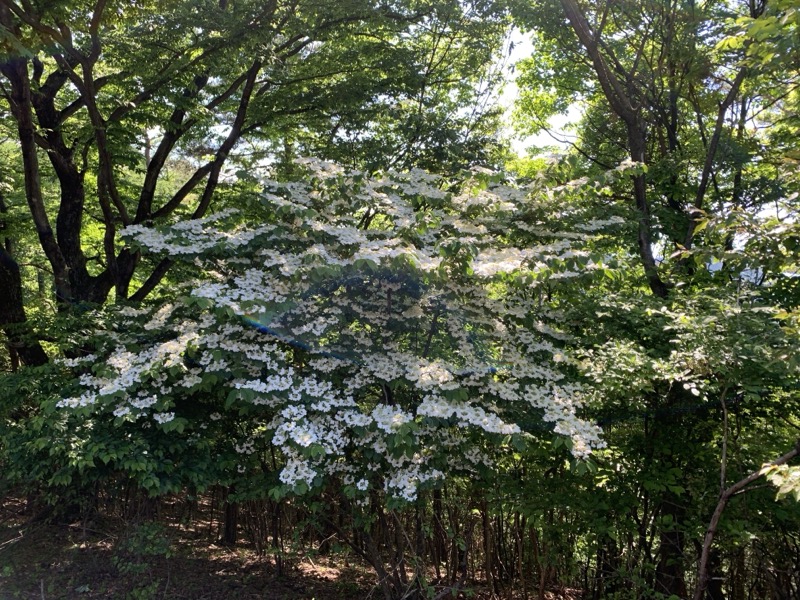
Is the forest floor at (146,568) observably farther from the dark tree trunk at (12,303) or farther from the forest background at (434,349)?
the dark tree trunk at (12,303)

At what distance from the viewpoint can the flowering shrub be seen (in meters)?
3.36

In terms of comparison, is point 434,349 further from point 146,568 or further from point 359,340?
point 146,568

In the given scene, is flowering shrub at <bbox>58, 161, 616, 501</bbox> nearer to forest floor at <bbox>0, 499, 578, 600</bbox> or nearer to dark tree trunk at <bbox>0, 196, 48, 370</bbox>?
forest floor at <bbox>0, 499, 578, 600</bbox>

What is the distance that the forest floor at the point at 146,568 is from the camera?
444 centimetres

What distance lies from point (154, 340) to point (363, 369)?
1620 mm

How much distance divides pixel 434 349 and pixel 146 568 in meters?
2.86

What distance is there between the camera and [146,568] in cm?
439

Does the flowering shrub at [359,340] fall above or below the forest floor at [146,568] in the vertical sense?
above

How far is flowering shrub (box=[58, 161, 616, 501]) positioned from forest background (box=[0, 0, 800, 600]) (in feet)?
0.08

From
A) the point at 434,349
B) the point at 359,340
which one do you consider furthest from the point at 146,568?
the point at 434,349

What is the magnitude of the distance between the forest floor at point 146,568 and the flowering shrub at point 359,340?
135cm

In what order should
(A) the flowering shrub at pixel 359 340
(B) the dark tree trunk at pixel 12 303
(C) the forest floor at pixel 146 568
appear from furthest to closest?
(B) the dark tree trunk at pixel 12 303, (C) the forest floor at pixel 146 568, (A) the flowering shrub at pixel 359 340

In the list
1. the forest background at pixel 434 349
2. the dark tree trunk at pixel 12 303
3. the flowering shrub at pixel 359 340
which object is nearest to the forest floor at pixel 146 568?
the forest background at pixel 434 349

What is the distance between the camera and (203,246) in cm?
383
